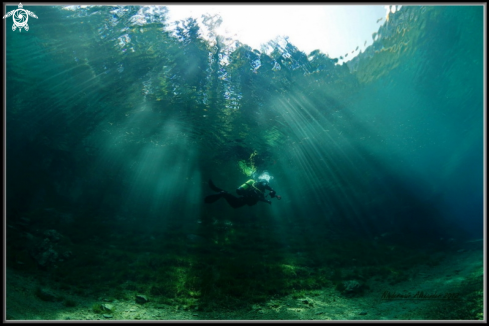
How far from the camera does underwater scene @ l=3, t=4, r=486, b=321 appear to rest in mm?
6984

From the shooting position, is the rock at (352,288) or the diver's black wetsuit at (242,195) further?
the diver's black wetsuit at (242,195)

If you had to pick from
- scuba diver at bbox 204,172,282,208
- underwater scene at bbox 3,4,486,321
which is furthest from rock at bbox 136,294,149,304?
scuba diver at bbox 204,172,282,208

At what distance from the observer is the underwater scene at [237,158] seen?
6.98m

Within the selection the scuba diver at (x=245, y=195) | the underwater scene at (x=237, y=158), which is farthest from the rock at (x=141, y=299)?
the scuba diver at (x=245, y=195)

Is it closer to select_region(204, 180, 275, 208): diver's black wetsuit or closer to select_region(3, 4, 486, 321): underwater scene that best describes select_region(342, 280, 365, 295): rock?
select_region(3, 4, 486, 321): underwater scene

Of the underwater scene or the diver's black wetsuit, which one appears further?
the diver's black wetsuit

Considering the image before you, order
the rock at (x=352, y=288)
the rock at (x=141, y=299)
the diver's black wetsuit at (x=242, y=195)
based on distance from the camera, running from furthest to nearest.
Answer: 1. the diver's black wetsuit at (x=242, y=195)
2. the rock at (x=352, y=288)
3. the rock at (x=141, y=299)

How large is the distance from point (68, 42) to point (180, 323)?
11.9m

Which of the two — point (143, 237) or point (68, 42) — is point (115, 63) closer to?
point (68, 42)

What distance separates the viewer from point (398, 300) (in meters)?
6.32

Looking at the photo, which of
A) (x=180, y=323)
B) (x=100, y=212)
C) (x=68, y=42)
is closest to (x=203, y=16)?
(x=68, y=42)

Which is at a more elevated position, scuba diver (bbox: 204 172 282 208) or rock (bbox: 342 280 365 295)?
scuba diver (bbox: 204 172 282 208)

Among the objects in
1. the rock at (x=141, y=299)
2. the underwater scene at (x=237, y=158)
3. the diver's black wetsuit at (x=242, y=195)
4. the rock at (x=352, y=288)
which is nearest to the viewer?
the rock at (x=141, y=299)

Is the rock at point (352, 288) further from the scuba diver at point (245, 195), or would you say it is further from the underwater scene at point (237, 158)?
the scuba diver at point (245, 195)
